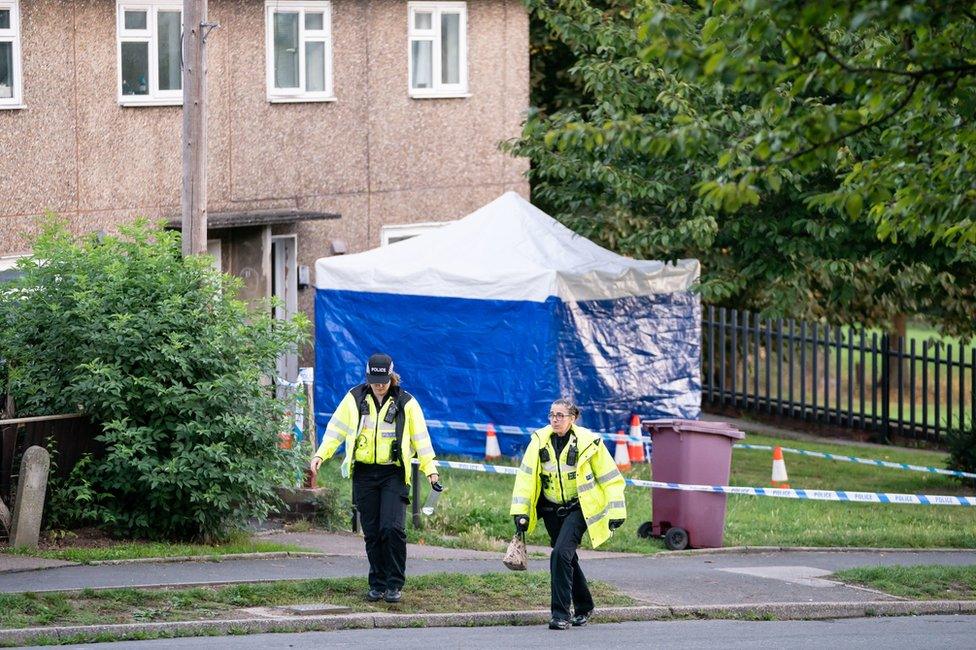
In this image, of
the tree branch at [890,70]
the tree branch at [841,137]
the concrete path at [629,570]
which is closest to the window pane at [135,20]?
the concrete path at [629,570]

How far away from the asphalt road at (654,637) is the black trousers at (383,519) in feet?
1.93

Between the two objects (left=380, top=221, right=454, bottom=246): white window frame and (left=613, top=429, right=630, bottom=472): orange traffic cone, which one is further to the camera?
(left=380, top=221, right=454, bottom=246): white window frame

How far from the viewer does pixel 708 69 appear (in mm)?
7246

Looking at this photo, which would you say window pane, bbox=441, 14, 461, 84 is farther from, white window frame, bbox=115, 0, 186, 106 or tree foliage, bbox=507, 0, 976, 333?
white window frame, bbox=115, 0, 186, 106

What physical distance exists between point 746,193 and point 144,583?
5.12m

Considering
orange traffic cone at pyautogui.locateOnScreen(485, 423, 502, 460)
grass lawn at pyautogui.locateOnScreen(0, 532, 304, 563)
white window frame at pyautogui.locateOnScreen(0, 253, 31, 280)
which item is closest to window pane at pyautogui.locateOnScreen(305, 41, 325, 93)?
white window frame at pyautogui.locateOnScreen(0, 253, 31, 280)

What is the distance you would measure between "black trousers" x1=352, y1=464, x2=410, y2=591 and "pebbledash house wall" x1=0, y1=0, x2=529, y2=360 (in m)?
8.98

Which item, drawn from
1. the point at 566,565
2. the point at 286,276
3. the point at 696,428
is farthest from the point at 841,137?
the point at 286,276

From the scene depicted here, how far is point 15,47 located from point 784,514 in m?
10.3

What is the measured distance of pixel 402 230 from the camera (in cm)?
2284

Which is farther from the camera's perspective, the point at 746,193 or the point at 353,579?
the point at 353,579

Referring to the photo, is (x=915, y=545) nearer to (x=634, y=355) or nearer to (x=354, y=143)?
(x=634, y=355)

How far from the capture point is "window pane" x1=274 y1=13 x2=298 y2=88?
21.0 metres

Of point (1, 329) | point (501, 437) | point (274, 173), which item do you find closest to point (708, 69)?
point (1, 329)
